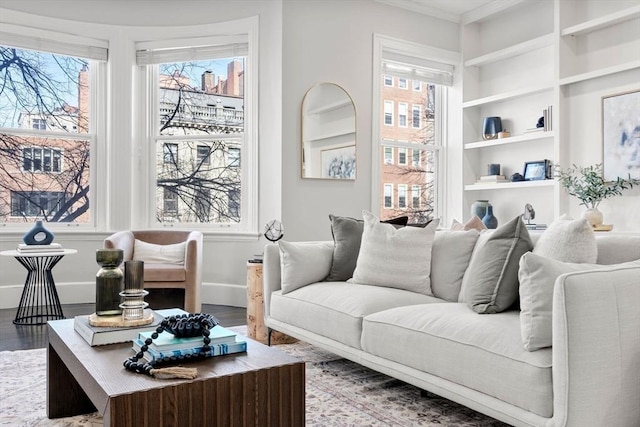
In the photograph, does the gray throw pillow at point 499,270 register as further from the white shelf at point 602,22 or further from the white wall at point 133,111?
the white shelf at point 602,22

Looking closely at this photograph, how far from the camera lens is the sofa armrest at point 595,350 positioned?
160 centimetres

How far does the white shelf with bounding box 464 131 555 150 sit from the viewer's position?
16.7ft

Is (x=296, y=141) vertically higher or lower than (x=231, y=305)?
higher

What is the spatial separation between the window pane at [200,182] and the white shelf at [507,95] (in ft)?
8.34

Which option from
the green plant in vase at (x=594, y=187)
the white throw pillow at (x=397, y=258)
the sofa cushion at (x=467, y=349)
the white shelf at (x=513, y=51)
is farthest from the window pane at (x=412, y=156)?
the sofa cushion at (x=467, y=349)

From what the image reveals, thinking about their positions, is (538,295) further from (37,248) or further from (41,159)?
(41,159)

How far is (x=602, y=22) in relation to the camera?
4562mm

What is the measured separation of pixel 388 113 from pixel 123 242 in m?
3.00

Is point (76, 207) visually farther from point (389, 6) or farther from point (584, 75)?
point (584, 75)

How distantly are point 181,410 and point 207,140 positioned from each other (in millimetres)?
4078

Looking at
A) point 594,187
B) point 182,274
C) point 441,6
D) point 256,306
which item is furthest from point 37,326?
point 441,6

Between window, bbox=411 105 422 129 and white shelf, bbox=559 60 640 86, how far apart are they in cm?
159

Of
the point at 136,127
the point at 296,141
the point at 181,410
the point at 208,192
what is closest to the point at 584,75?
the point at 296,141

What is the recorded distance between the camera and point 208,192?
5.30m
